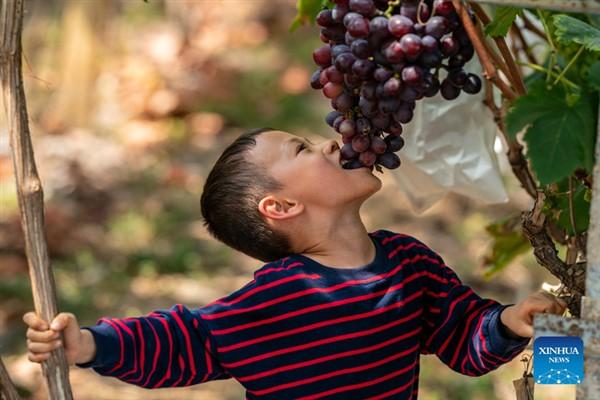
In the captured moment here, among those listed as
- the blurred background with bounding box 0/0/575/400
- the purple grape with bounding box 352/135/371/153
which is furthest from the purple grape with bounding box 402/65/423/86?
the blurred background with bounding box 0/0/575/400

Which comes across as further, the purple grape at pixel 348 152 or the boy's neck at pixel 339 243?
the boy's neck at pixel 339 243

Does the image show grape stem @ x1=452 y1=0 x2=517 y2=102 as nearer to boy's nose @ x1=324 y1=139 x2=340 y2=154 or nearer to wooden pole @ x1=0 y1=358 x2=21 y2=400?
boy's nose @ x1=324 y1=139 x2=340 y2=154

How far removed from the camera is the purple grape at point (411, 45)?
1138 millimetres

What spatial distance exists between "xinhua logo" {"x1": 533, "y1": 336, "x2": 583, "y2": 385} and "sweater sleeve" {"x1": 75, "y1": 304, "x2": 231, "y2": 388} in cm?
55

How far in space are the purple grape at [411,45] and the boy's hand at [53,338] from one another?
2.06 feet

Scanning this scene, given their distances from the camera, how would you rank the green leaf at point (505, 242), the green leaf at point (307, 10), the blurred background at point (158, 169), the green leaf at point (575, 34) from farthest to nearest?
the blurred background at point (158, 169) < the green leaf at point (505, 242) < the green leaf at point (307, 10) < the green leaf at point (575, 34)

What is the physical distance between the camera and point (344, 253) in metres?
1.57

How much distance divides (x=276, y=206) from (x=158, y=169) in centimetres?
429

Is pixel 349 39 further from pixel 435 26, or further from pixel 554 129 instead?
pixel 554 129

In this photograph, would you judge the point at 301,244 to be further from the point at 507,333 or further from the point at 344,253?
the point at 507,333

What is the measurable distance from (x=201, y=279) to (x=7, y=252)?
0.93 meters


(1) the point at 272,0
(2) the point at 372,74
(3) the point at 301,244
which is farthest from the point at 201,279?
(1) the point at 272,0

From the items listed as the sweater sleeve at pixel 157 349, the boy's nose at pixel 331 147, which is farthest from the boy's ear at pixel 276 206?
the sweater sleeve at pixel 157 349

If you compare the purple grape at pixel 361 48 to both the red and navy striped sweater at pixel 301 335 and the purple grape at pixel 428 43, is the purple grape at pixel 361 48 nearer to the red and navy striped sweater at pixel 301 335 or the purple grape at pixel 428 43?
the purple grape at pixel 428 43
